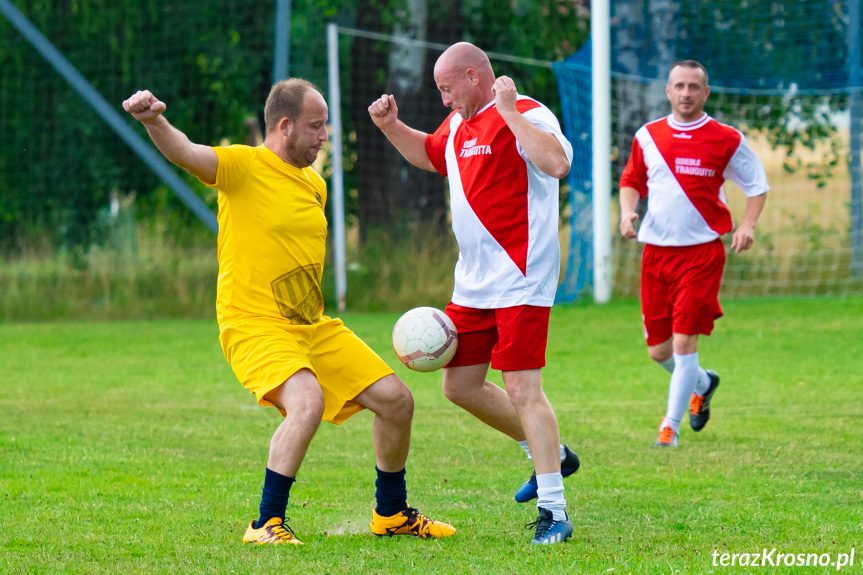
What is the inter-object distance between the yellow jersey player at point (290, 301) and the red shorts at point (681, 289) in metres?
2.67

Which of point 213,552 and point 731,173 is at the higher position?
point 731,173

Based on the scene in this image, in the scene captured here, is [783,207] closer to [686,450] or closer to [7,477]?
[686,450]

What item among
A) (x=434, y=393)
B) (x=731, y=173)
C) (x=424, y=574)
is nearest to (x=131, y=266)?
(x=434, y=393)

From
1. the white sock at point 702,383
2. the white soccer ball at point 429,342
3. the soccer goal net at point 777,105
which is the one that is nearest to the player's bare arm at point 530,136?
the white soccer ball at point 429,342

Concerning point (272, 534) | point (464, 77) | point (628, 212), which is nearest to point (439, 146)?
point (464, 77)

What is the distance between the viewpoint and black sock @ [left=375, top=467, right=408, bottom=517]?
15.3 ft

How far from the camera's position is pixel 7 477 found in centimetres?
580

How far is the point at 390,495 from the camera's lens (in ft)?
15.3

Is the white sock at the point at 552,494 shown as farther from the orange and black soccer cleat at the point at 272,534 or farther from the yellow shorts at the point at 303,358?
the orange and black soccer cleat at the point at 272,534

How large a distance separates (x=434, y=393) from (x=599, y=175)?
220 inches

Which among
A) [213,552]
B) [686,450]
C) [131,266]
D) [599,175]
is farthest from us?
[131,266]

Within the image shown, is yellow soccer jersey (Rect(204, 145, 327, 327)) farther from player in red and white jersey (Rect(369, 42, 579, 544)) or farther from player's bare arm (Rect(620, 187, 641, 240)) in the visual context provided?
player's bare arm (Rect(620, 187, 641, 240))

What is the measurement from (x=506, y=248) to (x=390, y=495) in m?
1.14

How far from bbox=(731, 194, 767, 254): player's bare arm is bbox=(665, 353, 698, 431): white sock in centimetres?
72
